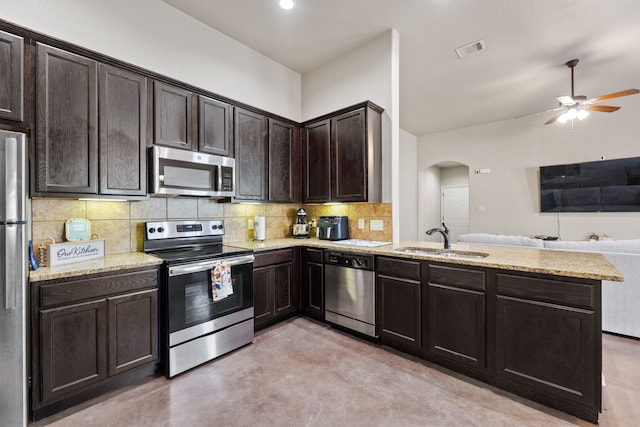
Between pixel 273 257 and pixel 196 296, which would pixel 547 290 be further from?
pixel 196 296

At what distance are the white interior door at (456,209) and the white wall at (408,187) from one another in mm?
1332

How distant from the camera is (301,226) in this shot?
389 centimetres

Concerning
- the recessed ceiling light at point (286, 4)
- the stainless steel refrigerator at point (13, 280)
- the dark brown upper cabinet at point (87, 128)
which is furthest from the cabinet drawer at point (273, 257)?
the recessed ceiling light at point (286, 4)

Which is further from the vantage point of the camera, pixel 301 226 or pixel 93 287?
pixel 301 226

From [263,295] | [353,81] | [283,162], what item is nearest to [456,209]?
[353,81]

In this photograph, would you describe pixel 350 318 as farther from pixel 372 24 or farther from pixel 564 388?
pixel 372 24

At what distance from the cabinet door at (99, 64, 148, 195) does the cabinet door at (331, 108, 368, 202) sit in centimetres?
196

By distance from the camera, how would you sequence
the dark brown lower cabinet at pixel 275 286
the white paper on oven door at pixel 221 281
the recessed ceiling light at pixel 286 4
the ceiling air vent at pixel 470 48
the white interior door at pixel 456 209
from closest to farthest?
1. the white paper on oven door at pixel 221 281
2. the recessed ceiling light at pixel 286 4
3. the dark brown lower cabinet at pixel 275 286
4. the ceiling air vent at pixel 470 48
5. the white interior door at pixel 456 209

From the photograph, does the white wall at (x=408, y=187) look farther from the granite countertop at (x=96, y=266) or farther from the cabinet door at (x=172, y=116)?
the granite countertop at (x=96, y=266)

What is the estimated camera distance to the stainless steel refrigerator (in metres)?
1.54

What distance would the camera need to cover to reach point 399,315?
8.40 feet

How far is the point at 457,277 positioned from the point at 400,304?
58 cm

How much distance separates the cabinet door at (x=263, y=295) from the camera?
115 inches

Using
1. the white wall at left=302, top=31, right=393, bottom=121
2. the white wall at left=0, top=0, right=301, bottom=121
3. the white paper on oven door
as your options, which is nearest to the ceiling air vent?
the white wall at left=302, top=31, right=393, bottom=121
